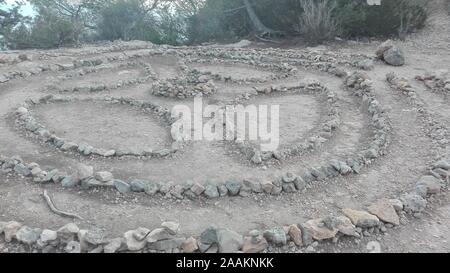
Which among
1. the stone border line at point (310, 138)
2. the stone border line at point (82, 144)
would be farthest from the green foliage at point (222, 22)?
the stone border line at point (82, 144)

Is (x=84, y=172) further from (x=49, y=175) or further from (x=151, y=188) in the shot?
(x=151, y=188)

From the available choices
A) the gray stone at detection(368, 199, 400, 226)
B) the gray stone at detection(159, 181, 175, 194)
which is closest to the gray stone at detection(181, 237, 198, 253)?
the gray stone at detection(159, 181, 175, 194)

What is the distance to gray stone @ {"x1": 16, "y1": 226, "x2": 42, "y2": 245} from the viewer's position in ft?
17.4

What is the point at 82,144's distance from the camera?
7816 millimetres

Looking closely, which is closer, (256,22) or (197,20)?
(256,22)

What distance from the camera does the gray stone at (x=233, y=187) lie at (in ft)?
21.1

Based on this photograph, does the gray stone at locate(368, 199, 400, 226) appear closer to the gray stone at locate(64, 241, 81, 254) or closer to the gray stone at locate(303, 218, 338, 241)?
the gray stone at locate(303, 218, 338, 241)

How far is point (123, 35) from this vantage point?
21797mm

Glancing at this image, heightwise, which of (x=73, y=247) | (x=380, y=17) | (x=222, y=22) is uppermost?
(x=222, y=22)

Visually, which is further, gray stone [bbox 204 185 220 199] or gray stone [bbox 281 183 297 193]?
gray stone [bbox 281 183 297 193]

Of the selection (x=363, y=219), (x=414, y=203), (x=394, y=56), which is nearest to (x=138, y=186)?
(x=363, y=219)

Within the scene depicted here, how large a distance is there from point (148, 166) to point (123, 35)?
15.9 metres

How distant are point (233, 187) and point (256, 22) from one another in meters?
13.5

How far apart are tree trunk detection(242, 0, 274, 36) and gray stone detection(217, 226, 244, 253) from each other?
1405 centimetres
